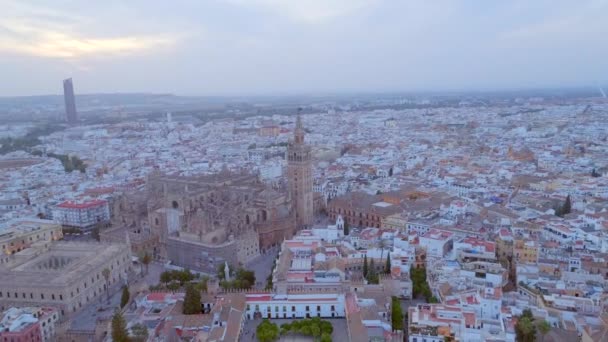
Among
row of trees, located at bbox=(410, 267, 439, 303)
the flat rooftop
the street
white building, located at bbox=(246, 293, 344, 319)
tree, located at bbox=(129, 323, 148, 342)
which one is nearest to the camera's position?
tree, located at bbox=(129, 323, 148, 342)

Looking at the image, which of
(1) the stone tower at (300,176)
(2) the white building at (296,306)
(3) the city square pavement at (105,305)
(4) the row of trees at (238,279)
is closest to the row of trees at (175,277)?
(3) the city square pavement at (105,305)

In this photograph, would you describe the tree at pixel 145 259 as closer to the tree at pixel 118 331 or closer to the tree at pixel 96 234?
the tree at pixel 96 234

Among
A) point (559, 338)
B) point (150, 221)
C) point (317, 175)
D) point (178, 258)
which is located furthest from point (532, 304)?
point (317, 175)

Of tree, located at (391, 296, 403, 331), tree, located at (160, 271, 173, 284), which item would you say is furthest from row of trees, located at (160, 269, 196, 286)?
tree, located at (391, 296, 403, 331)

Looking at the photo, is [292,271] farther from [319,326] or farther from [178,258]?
[178,258]

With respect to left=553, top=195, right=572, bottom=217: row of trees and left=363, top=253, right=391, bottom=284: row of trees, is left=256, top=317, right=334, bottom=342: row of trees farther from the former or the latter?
left=553, top=195, right=572, bottom=217: row of trees

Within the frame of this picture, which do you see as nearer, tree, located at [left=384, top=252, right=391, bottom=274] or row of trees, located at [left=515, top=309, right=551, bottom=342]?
row of trees, located at [left=515, top=309, right=551, bottom=342]
